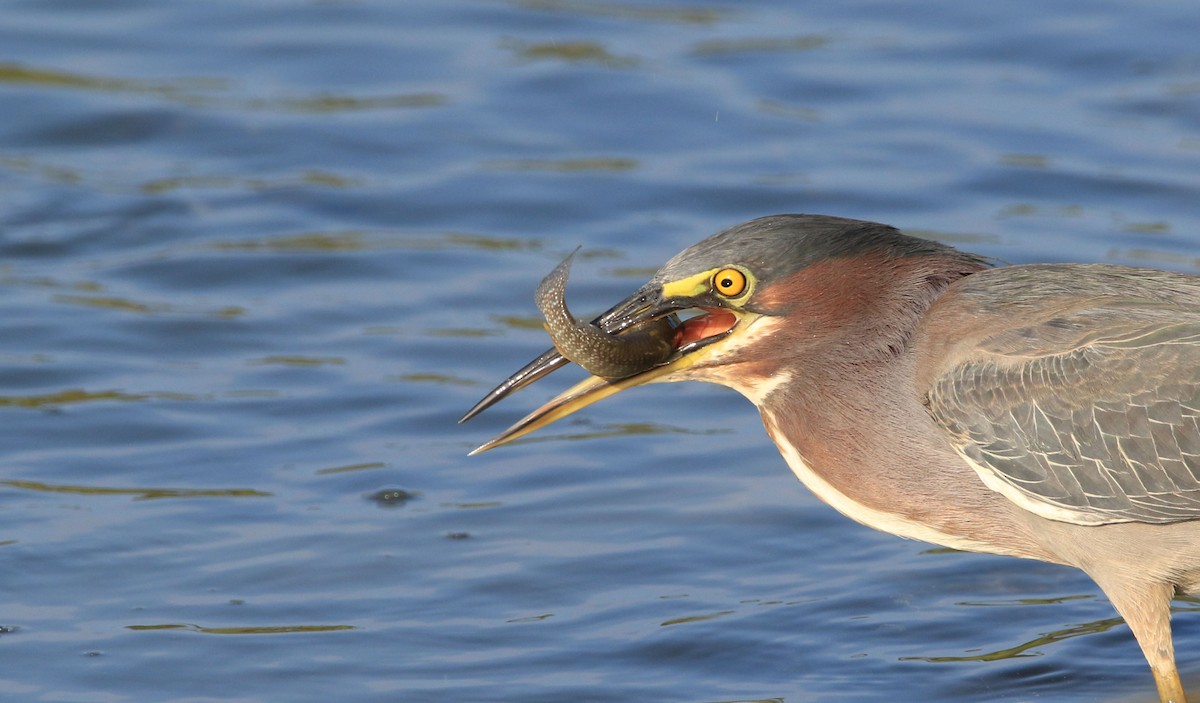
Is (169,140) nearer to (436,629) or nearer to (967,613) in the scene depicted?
(436,629)

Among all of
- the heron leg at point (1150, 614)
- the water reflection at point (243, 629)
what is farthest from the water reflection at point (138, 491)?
the heron leg at point (1150, 614)

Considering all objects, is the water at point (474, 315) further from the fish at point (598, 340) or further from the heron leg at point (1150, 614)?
the fish at point (598, 340)

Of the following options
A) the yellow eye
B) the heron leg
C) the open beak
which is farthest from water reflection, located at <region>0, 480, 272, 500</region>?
the heron leg

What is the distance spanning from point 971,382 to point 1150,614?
3.41ft

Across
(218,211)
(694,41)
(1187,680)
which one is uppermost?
(694,41)

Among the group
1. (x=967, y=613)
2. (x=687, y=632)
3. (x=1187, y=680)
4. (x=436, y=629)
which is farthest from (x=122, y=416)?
(x=1187, y=680)

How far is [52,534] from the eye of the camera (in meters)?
8.40

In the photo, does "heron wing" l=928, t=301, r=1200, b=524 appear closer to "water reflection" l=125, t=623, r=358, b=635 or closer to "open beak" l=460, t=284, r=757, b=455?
"open beak" l=460, t=284, r=757, b=455

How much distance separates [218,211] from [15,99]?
231 cm

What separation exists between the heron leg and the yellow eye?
1.67 meters

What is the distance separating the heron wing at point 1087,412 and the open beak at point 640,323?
2.81 feet

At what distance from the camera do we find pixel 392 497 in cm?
895

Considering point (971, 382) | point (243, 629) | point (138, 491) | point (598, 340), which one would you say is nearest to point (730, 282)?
point (598, 340)

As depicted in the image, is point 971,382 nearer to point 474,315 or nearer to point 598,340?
point 598,340
